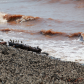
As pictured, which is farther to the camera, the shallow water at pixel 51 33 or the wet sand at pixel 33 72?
the shallow water at pixel 51 33

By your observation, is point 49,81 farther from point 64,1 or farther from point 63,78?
point 64,1

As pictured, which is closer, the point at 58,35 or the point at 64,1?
the point at 58,35

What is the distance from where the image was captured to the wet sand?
242cm

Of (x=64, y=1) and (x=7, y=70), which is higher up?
(x=64, y=1)

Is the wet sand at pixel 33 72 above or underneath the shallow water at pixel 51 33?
above

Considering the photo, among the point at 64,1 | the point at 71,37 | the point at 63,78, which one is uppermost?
the point at 64,1

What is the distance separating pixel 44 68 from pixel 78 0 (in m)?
19.1

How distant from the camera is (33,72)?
2783 mm

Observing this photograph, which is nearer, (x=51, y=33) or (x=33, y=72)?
(x=33, y=72)

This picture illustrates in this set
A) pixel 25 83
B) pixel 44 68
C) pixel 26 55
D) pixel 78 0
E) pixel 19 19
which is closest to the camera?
pixel 25 83

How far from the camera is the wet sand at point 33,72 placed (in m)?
2.42

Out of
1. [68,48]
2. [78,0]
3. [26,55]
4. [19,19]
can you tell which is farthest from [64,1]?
[26,55]

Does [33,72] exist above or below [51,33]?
above

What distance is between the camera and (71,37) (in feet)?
27.3
